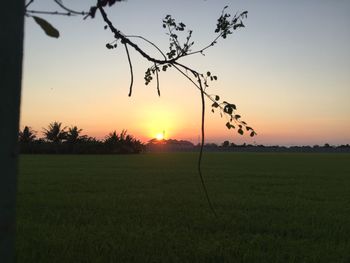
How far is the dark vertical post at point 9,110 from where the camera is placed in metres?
1.15

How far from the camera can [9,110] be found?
1.15 metres

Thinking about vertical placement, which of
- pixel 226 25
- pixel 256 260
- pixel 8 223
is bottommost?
pixel 256 260

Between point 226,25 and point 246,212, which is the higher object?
point 226,25

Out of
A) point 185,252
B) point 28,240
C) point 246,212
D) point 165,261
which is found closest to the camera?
point 165,261

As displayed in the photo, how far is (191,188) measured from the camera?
14.3m

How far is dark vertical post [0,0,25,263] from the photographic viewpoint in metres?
1.15

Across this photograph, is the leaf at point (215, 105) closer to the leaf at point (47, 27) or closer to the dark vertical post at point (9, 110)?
the leaf at point (47, 27)

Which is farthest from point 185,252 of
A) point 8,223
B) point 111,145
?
point 111,145

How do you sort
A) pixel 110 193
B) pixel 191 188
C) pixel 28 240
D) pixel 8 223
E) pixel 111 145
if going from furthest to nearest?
1. pixel 111 145
2. pixel 191 188
3. pixel 110 193
4. pixel 28 240
5. pixel 8 223

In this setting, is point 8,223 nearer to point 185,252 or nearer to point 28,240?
point 185,252

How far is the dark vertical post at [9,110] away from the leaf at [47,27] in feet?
0.34

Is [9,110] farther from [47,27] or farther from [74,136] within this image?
[74,136]

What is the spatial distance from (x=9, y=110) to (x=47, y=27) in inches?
10.8

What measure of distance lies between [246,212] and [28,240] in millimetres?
4373
